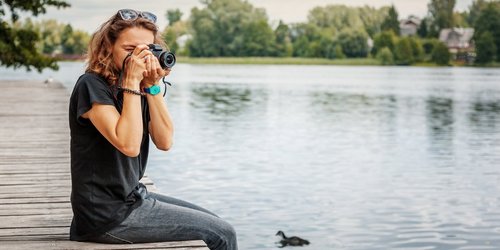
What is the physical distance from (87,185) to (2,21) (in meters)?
20.8

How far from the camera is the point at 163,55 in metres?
3.57

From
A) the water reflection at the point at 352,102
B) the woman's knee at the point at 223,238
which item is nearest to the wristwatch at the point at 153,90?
the woman's knee at the point at 223,238

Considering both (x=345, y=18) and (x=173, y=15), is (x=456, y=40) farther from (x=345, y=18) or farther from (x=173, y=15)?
(x=173, y=15)

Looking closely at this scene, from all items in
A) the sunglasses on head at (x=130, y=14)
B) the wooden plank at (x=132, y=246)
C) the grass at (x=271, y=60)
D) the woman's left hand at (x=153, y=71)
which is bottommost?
the grass at (x=271, y=60)

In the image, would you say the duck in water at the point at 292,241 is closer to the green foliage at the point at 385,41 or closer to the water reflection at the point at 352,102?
the water reflection at the point at 352,102

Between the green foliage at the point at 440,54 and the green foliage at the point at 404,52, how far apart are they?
11.1 ft

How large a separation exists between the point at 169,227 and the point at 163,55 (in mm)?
893

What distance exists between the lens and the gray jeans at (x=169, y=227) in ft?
12.9

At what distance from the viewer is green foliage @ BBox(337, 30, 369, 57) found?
12950 centimetres

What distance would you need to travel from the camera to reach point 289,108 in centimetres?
3606

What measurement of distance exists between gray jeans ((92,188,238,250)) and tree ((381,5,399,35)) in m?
140

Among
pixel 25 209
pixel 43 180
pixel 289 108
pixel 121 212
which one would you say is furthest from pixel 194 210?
pixel 289 108

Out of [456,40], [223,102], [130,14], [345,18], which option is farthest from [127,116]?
[345,18]

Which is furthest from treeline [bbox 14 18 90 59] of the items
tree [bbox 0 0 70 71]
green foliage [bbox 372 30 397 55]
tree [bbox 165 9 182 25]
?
tree [bbox 0 0 70 71]
